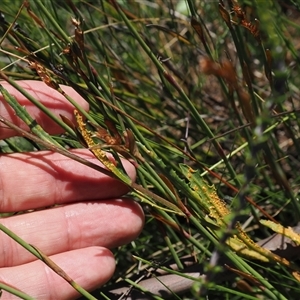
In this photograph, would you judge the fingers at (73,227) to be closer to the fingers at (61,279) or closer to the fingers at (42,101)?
the fingers at (61,279)

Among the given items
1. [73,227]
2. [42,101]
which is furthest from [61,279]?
[42,101]

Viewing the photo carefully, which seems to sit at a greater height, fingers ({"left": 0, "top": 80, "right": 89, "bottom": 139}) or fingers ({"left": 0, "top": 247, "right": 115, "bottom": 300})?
fingers ({"left": 0, "top": 80, "right": 89, "bottom": 139})

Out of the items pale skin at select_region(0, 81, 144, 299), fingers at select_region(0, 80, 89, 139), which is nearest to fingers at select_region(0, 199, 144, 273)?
pale skin at select_region(0, 81, 144, 299)

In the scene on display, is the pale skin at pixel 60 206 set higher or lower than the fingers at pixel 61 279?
higher

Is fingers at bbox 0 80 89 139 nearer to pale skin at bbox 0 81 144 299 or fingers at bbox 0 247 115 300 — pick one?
pale skin at bbox 0 81 144 299

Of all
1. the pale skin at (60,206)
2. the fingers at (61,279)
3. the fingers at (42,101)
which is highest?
the fingers at (42,101)

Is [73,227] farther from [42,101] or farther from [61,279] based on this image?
[42,101]

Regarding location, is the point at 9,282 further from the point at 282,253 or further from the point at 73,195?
the point at 282,253

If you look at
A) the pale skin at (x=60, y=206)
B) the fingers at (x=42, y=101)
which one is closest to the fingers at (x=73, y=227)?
the pale skin at (x=60, y=206)
